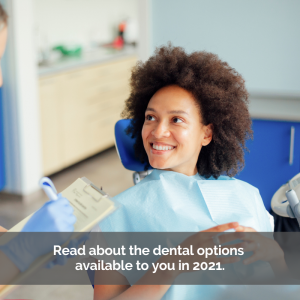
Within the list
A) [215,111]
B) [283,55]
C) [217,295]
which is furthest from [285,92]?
[217,295]

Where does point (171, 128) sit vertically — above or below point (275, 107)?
above

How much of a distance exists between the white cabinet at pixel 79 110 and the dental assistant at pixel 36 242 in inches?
87.9

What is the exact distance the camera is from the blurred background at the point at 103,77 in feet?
6.23

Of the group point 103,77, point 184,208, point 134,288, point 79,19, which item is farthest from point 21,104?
point 134,288

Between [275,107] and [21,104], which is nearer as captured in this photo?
[275,107]

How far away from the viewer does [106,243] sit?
3.49ft

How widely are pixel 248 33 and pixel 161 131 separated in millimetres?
1053

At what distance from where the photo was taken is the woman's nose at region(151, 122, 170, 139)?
113 centimetres

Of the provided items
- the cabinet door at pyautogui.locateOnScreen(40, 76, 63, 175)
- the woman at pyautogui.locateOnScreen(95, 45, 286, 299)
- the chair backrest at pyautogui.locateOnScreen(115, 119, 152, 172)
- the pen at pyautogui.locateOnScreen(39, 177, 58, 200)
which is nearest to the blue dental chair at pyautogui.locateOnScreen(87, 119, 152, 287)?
the chair backrest at pyautogui.locateOnScreen(115, 119, 152, 172)

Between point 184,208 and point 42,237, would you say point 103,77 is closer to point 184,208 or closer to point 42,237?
point 184,208

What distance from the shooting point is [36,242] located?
2.69 ft

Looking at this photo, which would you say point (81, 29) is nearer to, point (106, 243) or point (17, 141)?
point (17, 141)

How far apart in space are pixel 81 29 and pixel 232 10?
A: 8.89 ft

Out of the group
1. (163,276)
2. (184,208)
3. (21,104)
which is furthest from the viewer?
(21,104)
